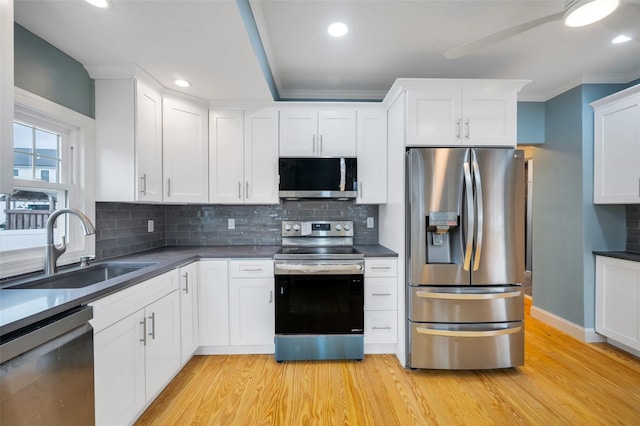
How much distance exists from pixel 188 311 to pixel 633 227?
4.10m

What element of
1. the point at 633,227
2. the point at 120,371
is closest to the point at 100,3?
the point at 120,371

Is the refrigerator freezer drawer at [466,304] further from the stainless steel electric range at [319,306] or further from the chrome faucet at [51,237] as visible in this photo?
the chrome faucet at [51,237]

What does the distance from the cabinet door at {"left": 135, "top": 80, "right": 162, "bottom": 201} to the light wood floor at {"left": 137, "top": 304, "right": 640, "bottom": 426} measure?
4.87ft

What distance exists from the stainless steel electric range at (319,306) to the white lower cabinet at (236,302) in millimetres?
139

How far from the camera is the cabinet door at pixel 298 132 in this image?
273 centimetres

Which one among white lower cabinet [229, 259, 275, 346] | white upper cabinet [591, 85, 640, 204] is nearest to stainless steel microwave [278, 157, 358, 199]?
white lower cabinet [229, 259, 275, 346]

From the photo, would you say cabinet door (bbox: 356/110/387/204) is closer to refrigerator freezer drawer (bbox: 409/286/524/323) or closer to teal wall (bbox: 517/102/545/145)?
refrigerator freezer drawer (bbox: 409/286/524/323)

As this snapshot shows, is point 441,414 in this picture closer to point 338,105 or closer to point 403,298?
point 403,298

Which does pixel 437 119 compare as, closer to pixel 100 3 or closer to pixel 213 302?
pixel 100 3

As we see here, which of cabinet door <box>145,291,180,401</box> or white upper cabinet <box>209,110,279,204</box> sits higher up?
white upper cabinet <box>209,110,279,204</box>

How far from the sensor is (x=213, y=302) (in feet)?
7.91

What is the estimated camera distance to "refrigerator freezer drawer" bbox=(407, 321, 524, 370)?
7.11 ft

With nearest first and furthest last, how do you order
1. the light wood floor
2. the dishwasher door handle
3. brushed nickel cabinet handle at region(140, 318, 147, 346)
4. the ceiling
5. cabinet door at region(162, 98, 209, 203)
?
the dishwasher door handle < the ceiling < brushed nickel cabinet handle at region(140, 318, 147, 346) < the light wood floor < cabinet door at region(162, 98, 209, 203)

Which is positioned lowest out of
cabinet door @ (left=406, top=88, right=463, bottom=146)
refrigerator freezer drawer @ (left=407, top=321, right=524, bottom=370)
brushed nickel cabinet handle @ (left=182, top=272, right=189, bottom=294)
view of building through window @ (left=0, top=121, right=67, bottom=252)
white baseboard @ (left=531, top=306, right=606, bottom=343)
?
white baseboard @ (left=531, top=306, right=606, bottom=343)
